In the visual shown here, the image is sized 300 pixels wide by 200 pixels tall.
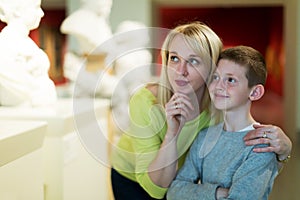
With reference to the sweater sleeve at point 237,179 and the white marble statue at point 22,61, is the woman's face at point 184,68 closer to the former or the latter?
the sweater sleeve at point 237,179

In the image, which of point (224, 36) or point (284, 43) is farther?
point (284, 43)

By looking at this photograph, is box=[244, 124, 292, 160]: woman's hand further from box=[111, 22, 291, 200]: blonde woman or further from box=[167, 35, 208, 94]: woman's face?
box=[167, 35, 208, 94]: woman's face

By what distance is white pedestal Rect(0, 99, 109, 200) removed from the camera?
4.10 feet

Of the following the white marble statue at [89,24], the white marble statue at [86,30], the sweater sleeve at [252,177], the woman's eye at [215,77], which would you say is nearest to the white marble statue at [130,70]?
the woman's eye at [215,77]

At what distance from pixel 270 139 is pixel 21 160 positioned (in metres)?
0.58

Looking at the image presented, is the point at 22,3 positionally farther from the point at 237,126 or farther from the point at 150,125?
the point at 237,126

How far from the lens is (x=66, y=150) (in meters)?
1.28

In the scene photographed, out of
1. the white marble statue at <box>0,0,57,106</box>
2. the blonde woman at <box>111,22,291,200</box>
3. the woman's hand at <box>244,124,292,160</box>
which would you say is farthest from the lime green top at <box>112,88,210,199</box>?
the white marble statue at <box>0,0,57,106</box>

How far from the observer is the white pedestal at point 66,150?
1.25 m

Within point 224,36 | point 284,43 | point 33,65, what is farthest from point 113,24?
point 224,36

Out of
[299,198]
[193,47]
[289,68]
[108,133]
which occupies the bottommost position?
[299,198]

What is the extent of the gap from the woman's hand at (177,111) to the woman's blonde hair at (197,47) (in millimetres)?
20

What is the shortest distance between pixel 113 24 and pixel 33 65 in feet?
2.37

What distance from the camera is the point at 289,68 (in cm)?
133
